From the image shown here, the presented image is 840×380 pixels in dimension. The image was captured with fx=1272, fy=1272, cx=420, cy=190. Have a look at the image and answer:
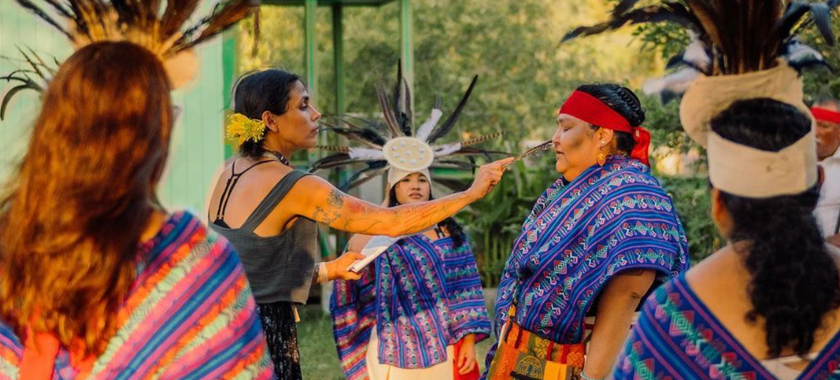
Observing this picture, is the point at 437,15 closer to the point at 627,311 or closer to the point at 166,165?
the point at 627,311

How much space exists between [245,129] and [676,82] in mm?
2085

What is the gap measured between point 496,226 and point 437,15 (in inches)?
339

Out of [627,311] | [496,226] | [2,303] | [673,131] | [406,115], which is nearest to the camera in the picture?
[2,303]

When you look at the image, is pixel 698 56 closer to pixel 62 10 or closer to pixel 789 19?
pixel 789 19

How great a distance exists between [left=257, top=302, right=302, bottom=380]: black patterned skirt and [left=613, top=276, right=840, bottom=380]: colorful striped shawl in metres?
1.91

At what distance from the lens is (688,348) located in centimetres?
267

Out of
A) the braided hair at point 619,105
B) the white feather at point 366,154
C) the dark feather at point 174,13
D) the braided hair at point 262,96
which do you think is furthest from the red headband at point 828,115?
the dark feather at point 174,13

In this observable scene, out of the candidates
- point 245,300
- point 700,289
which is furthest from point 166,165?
point 700,289

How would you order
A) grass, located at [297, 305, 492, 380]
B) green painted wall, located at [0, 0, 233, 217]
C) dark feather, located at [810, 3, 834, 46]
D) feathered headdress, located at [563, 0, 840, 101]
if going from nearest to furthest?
feathered headdress, located at [563, 0, 840, 101] < dark feather, located at [810, 3, 834, 46] < green painted wall, located at [0, 0, 233, 217] < grass, located at [297, 305, 492, 380]

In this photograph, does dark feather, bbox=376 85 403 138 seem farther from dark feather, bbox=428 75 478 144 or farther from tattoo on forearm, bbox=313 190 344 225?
tattoo on forearm, bbox=313 190 344 225

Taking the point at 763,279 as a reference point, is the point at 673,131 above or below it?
below

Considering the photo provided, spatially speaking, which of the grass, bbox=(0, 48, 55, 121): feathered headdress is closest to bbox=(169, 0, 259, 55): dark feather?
bbox=(0, 48, 55, 121): feathered headdress

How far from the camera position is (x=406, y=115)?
23.1ft

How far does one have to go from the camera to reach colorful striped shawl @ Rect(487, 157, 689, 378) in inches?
177
